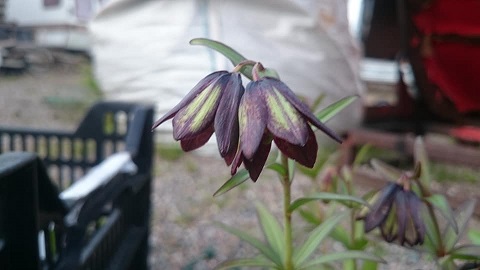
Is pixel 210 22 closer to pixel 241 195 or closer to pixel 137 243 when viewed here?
pixel 241 195

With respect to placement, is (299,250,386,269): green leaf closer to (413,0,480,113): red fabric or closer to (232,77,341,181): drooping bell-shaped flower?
(232,77,341,181): drooping bell-shaped flower

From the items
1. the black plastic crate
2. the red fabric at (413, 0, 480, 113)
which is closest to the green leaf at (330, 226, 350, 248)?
the black plastic crate

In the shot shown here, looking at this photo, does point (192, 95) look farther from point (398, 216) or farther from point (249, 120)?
point (398, 216)

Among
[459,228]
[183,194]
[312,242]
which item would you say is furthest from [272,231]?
[183,194]

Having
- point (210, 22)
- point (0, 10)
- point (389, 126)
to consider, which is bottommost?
point (389, 126)

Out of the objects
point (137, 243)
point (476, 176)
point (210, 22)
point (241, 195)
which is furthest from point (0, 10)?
point (476, 176)

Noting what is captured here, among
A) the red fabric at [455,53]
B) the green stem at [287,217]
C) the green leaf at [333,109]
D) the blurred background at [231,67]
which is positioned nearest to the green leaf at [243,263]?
the green stem at [287,217]
